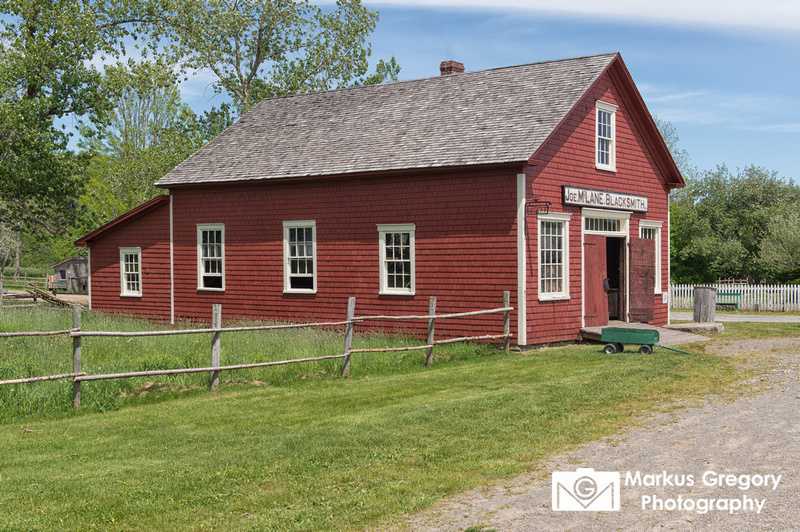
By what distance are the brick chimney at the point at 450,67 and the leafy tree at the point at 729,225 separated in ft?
89.3

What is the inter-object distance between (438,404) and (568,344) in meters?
8.93

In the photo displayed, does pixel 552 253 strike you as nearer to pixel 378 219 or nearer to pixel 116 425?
pixel 378 219

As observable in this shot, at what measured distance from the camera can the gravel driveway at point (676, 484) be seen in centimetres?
622

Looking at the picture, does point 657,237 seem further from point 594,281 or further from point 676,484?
point 676,484

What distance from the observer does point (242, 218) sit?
23625 millimetres

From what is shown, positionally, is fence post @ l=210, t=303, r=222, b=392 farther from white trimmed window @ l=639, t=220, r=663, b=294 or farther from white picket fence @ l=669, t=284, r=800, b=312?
white picket fence @ l=669, t=284, r=800, b=312

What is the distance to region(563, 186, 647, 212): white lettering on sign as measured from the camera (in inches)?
778

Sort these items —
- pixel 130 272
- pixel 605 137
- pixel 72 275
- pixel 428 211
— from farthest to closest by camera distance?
pixel 72 275 < pixel 130 272 < pixel 605 137 < pixel 428 211

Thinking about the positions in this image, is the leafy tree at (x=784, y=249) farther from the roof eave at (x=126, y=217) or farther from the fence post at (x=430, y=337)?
the fence post at (x=430, y=337)

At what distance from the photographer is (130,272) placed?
26.3 m

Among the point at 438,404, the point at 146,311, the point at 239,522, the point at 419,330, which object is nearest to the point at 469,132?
the point at 419,330

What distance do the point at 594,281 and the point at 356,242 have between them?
6.09m

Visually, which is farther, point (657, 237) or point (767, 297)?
point (767, 297)

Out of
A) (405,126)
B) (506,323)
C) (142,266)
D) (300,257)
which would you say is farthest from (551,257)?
(142,266)
